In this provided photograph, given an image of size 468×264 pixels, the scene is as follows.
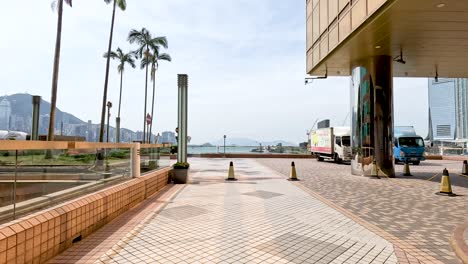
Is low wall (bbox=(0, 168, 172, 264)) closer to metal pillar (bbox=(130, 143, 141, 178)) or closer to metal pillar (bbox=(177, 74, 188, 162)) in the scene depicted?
metal pillar (bbox=(130, 143, 141, 178))

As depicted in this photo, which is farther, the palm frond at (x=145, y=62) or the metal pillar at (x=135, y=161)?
the palm frond at (x=145, y=62)

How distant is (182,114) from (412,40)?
11.1 meters

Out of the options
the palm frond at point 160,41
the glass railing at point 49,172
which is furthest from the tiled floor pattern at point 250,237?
the palm frond at point 160,41

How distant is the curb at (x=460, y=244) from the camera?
492cm

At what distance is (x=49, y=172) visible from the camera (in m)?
4.92

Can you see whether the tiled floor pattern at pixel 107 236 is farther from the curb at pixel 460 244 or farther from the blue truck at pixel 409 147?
the blue truck at pixel 409 147

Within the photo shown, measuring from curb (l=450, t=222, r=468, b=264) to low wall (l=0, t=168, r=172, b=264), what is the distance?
6.17m

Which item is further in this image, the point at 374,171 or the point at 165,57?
the point at 165,57

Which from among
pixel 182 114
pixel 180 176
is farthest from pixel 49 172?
pixel 182 114

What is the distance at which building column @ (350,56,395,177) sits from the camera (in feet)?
56.3

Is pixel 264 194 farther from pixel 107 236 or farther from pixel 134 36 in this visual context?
pixel 134 36

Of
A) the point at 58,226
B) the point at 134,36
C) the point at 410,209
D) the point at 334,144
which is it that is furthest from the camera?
the point at 134,36

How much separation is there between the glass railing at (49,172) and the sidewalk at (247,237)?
96 cm

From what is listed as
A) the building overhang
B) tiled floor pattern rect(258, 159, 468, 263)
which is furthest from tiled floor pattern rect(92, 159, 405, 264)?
the building overhang
